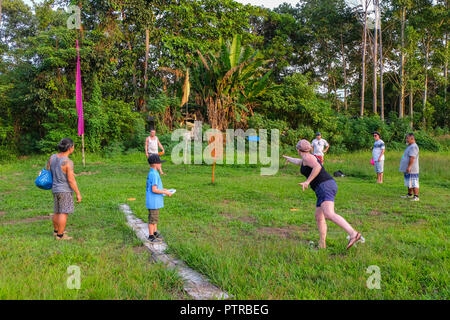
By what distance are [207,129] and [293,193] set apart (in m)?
9.36

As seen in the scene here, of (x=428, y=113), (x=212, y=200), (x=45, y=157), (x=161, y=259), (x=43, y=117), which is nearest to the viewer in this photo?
(x=161, y=259)

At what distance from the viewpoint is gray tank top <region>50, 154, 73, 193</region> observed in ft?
16.9

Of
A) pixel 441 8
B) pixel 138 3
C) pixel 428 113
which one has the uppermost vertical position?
pixel 441 8

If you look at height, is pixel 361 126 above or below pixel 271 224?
above

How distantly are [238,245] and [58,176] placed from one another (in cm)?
297

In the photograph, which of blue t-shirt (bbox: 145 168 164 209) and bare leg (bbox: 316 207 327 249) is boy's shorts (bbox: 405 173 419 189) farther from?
blue t-shirt (bbox: 145 168 164 209)

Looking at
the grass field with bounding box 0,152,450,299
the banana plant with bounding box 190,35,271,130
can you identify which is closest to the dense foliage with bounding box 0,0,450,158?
the banana plant with bounding box 190,35,271,130

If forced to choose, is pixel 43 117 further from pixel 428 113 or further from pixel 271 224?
pixel 428 113

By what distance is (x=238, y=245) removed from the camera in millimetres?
4633

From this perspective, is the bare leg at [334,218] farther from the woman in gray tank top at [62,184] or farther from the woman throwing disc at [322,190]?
the woman in gray tank top at [62,184]

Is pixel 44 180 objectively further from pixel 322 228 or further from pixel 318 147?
pixel 318 147

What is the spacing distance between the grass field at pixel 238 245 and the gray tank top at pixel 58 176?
30.3 inches
